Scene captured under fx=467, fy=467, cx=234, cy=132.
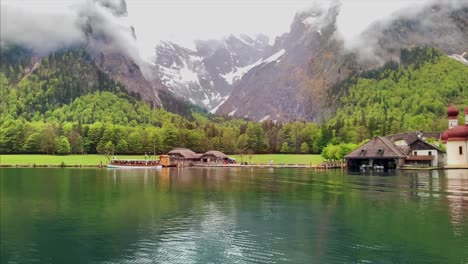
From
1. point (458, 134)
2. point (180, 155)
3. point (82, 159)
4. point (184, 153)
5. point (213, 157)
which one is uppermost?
point (458, 134)

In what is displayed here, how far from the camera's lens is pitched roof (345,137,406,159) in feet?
403

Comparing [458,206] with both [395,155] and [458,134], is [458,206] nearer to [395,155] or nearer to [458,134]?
[395,155]

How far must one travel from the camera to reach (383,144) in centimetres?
12575

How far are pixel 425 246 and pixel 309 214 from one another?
12.6 meters

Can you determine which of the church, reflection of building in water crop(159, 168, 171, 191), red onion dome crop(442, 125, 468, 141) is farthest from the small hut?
reflection of building in water crop(159, 168, 171, 191)

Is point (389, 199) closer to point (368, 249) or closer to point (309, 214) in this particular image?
point (309, 214)

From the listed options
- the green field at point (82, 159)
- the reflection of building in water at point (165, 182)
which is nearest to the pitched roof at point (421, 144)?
the green field at point (82, 159)

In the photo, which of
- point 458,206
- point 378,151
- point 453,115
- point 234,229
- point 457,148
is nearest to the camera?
point 234,229

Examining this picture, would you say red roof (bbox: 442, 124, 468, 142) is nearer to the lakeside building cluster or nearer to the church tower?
the lakeside building cluster

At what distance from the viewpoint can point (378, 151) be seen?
408ft

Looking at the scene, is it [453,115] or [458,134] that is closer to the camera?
[458,134]

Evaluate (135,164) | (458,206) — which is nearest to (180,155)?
(135,164)

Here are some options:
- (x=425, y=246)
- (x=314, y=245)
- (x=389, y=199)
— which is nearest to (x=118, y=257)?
(x=314, y=245)

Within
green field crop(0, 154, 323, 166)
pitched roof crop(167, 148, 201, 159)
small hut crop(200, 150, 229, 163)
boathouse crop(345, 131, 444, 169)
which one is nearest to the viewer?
boathouse crop(345, 131, 444, 169)
